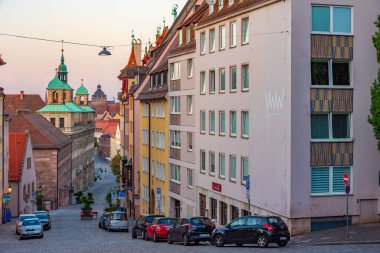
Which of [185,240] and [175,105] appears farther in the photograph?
[175,105]

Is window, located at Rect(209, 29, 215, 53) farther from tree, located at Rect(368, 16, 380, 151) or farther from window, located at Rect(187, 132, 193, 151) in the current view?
tree, located at Rect(368, 16, 380, 151)

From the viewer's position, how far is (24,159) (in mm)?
88375

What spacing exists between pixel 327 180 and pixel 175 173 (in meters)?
23.6

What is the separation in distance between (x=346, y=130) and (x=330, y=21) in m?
5.03

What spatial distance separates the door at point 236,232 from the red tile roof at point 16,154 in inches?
2131

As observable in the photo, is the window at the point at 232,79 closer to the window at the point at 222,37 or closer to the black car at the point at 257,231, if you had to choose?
the window at the point at 222,37

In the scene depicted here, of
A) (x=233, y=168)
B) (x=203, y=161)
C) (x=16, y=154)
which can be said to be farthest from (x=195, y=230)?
(x=16, y=154)

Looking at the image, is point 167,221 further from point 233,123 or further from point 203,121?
point 203,121

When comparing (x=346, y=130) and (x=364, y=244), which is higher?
(x=346, y=130)

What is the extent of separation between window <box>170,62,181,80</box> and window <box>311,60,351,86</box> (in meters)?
21.4

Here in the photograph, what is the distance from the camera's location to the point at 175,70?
57438mm

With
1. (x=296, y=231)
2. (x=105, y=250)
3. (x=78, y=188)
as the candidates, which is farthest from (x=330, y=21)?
(x=78, y=188)

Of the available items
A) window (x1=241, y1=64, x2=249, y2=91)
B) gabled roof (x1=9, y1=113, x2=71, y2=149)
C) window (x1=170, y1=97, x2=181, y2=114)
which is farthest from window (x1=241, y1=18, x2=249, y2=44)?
gabled roof (x1=9, y1=113, x2=71, y2=149)

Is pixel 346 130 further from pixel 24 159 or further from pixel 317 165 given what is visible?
pixel 24 159
